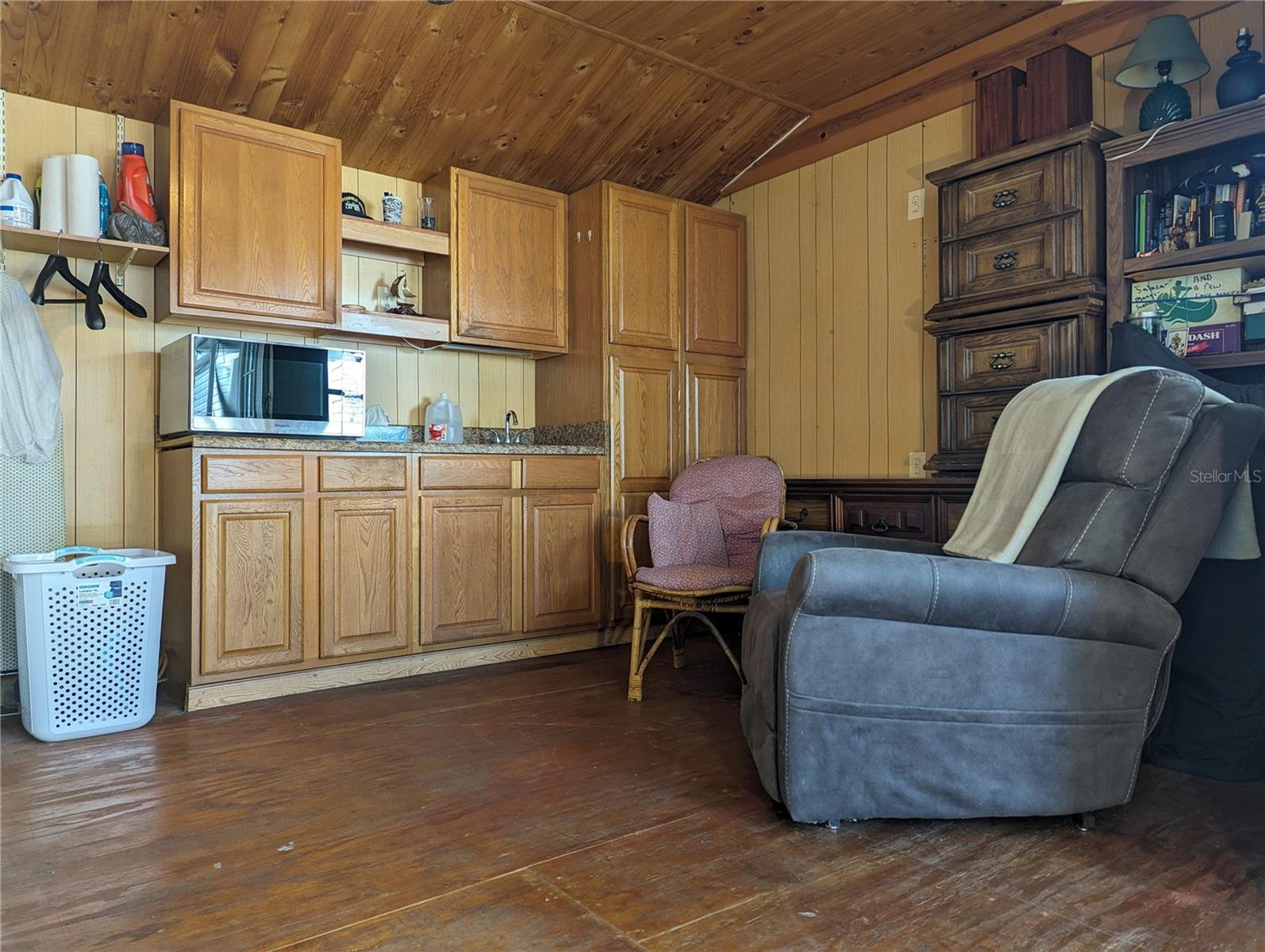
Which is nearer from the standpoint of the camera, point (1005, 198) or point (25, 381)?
point (25, 381)

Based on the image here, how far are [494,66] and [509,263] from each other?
2.70 feet

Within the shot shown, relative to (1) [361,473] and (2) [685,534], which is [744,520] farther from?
(1) [361,473]

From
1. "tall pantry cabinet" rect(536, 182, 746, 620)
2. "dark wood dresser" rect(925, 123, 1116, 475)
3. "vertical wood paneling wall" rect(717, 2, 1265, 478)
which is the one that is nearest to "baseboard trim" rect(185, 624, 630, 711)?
"tall pantry cabinet" rect(536, 182, 746, 620)

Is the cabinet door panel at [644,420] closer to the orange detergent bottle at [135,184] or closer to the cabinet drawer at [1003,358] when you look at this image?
the cabinet drawer at [1003,358]

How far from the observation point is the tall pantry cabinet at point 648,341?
3.90 meters

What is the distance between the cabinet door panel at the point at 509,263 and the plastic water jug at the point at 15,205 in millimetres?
1500

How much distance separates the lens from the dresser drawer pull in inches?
116

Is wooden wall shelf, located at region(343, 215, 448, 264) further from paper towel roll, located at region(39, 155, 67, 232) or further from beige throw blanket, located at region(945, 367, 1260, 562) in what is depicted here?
beige throw blanket, located at region(945, 367, 1260, 562)

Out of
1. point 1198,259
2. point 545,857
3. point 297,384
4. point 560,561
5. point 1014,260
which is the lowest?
point 545,857

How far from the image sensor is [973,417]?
3.04 m

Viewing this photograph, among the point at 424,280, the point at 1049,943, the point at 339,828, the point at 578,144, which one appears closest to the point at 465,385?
the point at 424,280

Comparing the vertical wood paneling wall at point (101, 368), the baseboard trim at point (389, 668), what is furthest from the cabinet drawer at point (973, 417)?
the vertical wood paneling wall at point (101, 368)

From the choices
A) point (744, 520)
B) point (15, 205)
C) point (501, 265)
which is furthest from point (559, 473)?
point (15, 205)

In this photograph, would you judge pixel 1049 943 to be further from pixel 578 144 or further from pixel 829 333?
pixel 578 144
